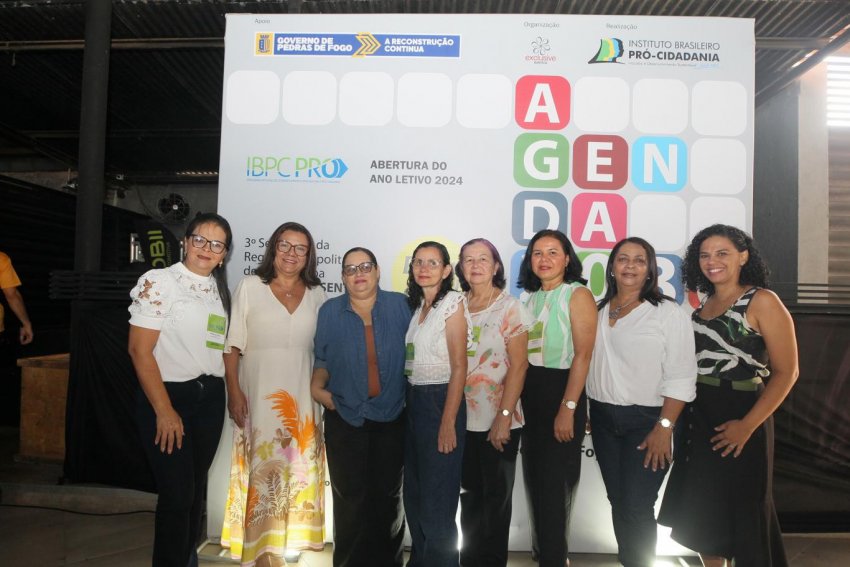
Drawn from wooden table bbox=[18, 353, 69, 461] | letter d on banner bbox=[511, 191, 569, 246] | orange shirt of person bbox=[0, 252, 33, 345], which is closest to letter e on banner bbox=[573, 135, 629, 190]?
letter d on banner bbox=[511, 191, 569, 246]

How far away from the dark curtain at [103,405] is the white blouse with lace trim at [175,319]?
5.31 feet

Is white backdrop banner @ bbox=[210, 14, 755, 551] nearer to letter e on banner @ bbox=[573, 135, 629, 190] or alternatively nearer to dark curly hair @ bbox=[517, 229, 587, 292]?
letter e on banner @ bbox=[573, 135, 629, 190]

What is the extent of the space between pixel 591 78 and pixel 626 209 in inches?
30.0

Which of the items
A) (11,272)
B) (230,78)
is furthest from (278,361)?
(11,272)

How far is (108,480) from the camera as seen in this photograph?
3.19 m

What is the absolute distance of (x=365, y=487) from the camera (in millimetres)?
2088

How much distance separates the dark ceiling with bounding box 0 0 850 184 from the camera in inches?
150

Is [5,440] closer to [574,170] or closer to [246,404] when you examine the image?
[246,404]

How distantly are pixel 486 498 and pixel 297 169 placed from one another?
1955mm

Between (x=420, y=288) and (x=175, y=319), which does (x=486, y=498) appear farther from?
(x=175, y=319)

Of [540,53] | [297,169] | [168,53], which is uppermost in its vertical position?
[168,53]

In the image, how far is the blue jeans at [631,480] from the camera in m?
1.93

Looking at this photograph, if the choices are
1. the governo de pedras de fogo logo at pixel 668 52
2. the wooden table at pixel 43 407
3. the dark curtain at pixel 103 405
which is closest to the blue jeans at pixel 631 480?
the governo de pedras de fogo logo at pixel 668 52

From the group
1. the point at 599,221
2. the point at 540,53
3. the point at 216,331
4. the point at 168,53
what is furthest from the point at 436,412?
the point at 168,53
